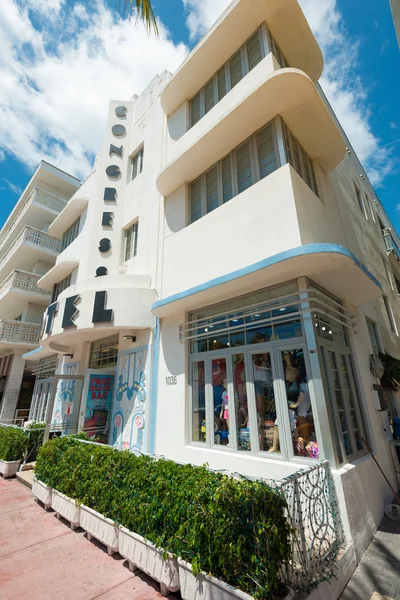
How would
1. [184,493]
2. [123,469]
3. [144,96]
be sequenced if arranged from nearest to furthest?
[184,493] < [123,469] < [144,96]

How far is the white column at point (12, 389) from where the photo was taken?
55.9 feet

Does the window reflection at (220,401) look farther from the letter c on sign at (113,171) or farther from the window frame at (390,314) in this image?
the letter c on sign at (113,171)

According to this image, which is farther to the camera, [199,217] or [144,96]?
[144,96]

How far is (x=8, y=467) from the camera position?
Result: 838cm

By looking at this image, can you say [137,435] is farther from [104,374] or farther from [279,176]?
[279,176]

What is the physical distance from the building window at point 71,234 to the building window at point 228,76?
29.8ft

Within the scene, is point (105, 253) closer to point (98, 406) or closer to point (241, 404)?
point (98, 406)

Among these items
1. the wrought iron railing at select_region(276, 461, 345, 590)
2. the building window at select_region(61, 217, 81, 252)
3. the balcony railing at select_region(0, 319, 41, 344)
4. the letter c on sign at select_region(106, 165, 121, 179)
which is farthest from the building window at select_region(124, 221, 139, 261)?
the balcony railing at select_region(0, 319, 41, 344)

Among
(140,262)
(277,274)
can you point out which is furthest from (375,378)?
(140,262)

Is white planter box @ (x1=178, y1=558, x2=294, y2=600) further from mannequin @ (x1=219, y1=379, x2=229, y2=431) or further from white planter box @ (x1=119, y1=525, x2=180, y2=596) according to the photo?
mannequin @ (x1=219, y1=379, x2=229, y2=431)

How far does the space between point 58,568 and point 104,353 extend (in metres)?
6.73

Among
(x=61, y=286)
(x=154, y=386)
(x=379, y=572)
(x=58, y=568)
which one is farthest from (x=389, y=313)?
(x=61, y=286)

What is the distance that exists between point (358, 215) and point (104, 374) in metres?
10.3

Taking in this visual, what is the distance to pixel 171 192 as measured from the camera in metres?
8.86
